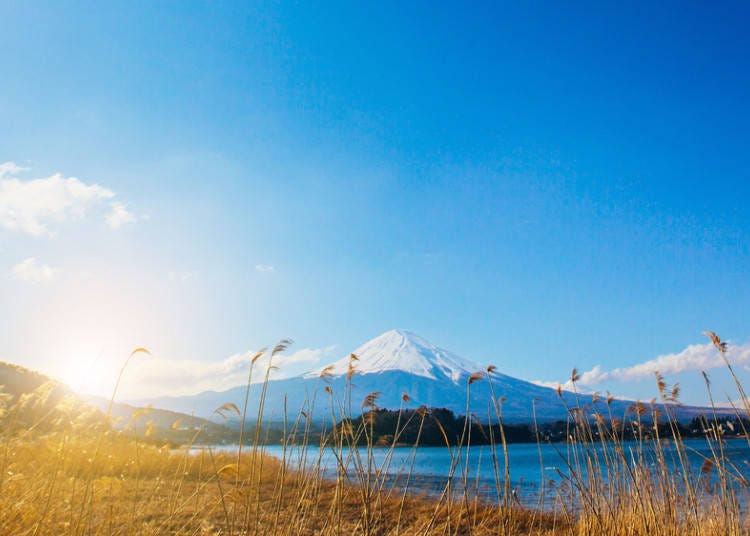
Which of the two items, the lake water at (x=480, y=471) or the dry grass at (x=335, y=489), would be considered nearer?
the dry grass at (x=335, y=489)

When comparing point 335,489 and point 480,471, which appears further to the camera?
point 480,471

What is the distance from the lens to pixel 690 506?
14.4 feet

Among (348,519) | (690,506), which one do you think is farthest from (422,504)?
(690,506)

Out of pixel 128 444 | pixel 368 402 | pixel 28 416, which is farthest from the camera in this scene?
pixel 28 416

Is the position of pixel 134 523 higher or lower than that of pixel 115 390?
lower

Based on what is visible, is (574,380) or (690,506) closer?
(574,380)

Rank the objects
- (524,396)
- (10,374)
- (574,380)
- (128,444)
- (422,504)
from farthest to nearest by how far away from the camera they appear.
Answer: (524,396)
(10,374)
(128,444)
(422,504)
(574,380)

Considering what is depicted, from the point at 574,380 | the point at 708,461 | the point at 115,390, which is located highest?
the point at 574,380

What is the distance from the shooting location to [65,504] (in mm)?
4410

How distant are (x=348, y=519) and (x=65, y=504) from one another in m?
3.67

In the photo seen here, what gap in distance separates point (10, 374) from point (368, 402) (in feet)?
63.5

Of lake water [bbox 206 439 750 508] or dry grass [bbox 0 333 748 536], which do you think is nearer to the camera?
dry grass [bbox 0 333 748 536]

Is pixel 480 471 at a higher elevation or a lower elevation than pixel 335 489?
lower

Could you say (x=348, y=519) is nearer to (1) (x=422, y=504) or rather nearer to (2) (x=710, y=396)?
(1) (x=422, y=504)
